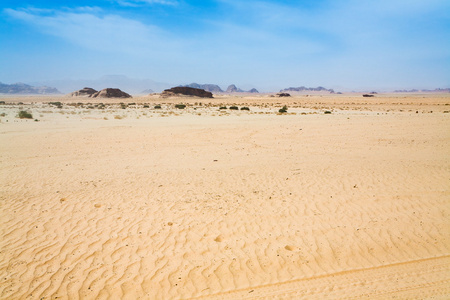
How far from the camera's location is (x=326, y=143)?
14.7m

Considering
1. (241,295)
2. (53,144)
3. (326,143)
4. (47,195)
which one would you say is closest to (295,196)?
(241,295)

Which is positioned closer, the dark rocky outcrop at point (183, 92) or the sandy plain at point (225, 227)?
the sandy plain at point (225, 227)

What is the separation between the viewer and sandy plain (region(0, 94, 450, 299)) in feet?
13.9

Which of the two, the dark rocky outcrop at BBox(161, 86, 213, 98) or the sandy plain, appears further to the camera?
the dark rocky outcrop at BBox(161, 86, 213, 98)

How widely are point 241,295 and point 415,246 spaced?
341 cm

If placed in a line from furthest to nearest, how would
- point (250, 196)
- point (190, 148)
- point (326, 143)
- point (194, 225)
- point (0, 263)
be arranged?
point (326, 143) → point (190, 148) → point (250, 196) → point (194, 225) → point (0, 263)

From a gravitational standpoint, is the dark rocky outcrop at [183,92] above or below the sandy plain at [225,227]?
above

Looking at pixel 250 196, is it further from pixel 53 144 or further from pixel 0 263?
pixel 53 144

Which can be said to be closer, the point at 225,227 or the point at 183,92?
the point at 225,227

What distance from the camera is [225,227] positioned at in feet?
18.8

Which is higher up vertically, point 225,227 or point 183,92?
point 183,92

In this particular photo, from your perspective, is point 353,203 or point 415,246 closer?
point 415,246

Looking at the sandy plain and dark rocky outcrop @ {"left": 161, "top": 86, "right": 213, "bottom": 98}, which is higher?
dark rocky outcrop @ {"left": 161, "top": 86, "right": 213, "bottom": 98}

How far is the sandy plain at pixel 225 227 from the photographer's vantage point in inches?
167
